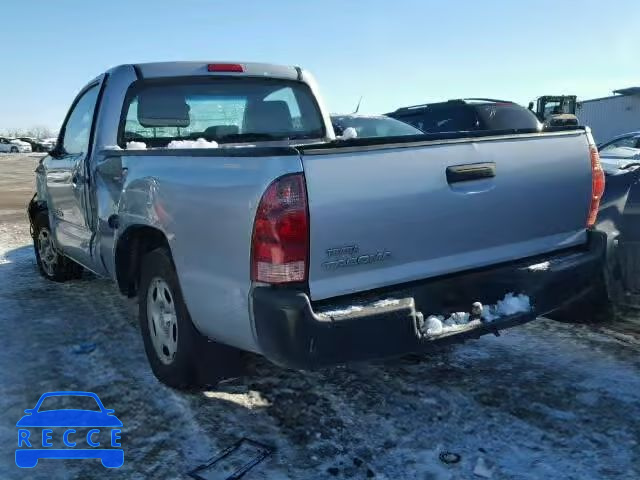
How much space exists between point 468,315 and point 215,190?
4.57 feet

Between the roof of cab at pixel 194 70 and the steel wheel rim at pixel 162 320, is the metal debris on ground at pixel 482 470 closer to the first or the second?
the steel wheel rim at pixel 162 320

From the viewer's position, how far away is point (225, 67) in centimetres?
452

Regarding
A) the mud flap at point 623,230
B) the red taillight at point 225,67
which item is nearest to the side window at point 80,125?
the red taillight at point 225,67

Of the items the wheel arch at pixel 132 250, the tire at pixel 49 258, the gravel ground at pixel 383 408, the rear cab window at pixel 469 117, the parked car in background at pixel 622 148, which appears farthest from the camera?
the parked car in background at pixel 622 148

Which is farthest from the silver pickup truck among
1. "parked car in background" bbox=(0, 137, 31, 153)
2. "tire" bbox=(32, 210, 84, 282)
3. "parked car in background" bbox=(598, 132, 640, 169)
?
"parked car in background" bbox=(0, 137, 31, 153)

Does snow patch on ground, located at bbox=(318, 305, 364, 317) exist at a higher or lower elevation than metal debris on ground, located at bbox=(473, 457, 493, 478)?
higher

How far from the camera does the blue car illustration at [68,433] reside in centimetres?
276

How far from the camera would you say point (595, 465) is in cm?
258

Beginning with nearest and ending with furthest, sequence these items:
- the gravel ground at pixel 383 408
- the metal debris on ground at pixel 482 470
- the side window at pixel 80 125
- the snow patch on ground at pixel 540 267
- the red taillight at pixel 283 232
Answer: the red taillight at pixel 283 232 < the metal debris on ground at pixel 482 470 < the gravel ground at pixel 383 408 < the snow patch on ground at pixel 540 267 < the side window at pixel 80 125

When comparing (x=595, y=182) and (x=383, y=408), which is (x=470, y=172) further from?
(x=383, y=408)

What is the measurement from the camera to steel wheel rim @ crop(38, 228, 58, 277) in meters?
6.01

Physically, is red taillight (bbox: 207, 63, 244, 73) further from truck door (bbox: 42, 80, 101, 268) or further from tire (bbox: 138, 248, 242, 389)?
tire (bbox: 138, 248, 242, 389)

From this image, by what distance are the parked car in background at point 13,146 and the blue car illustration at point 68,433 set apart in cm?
5628

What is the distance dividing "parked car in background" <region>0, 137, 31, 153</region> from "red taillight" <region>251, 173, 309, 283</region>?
57.4 metres
